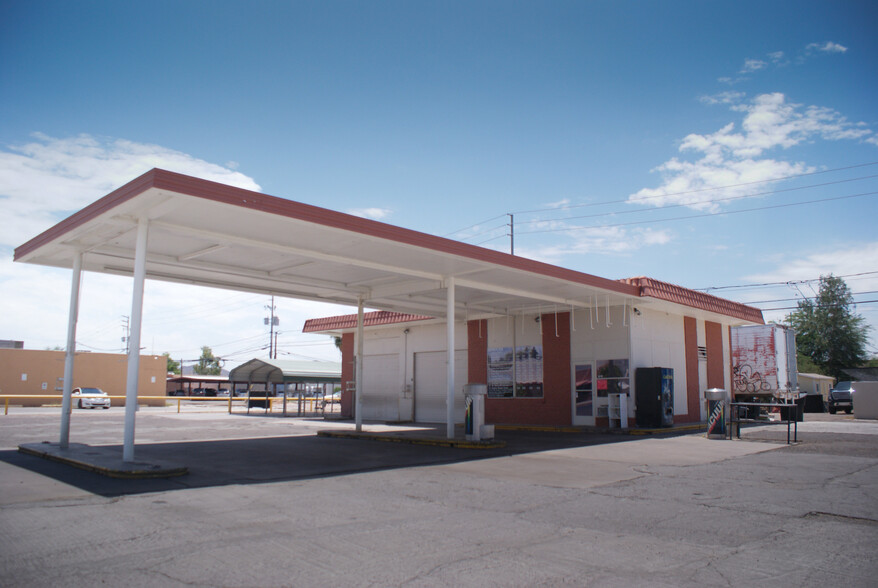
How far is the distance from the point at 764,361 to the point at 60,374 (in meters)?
47.2

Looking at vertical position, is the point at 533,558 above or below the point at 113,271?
below

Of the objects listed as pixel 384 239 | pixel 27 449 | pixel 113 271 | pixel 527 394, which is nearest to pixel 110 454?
pixel 27 449

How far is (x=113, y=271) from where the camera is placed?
48.9 feet

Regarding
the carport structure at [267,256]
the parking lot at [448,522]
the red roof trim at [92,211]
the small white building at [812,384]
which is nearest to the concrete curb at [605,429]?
the carport structure at [267,256]

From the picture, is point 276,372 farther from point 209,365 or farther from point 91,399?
point 209,365

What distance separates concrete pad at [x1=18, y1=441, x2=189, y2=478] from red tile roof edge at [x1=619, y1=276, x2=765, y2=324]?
544 inches

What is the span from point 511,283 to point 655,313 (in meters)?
6.89

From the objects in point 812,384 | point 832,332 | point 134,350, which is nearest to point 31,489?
point 134,350

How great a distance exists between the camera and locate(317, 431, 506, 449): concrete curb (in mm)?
14039

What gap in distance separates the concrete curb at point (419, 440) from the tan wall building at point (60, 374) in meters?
28.3

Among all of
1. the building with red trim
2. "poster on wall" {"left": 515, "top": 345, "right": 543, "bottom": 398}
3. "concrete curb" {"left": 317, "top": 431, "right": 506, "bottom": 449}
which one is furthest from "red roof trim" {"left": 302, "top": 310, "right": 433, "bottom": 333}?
"concrete curb" {"left": 317, "top": 431, "right": 506, "bottom": 449}

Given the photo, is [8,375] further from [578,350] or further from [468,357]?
[578,350]

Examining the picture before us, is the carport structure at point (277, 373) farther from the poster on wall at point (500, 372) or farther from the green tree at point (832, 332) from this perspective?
the green tree at point (832, 332)

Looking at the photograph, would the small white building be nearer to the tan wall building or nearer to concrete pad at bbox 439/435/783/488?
concrete pad at bbox 439/435/783/488
